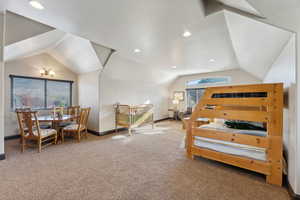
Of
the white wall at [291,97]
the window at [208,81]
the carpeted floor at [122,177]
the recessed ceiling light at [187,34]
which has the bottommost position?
the carpeted floor at [122,177]

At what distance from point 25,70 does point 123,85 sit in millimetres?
3277

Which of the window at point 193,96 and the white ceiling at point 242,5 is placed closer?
the white ceiling at point 242,5

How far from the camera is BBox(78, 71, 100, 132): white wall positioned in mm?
4614

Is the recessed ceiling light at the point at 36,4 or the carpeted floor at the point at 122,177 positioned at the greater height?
the recessed ceiling light at the point at 36,4

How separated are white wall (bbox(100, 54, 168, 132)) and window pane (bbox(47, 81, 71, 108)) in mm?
1706

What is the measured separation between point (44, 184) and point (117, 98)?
3528 mm

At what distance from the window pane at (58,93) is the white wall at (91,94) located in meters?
0.43

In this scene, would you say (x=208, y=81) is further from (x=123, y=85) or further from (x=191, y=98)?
(x=123, y=85)

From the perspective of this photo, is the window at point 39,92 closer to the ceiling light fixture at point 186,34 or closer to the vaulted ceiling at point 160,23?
the vaulted ceiling at point 160,23

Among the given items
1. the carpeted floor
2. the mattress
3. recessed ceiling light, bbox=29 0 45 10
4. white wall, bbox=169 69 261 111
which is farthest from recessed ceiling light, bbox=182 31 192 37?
white wall, bbox=169 69 261 111

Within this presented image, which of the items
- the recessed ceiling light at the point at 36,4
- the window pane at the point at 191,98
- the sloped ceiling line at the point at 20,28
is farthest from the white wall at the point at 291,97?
the window pane at the point at 191,98

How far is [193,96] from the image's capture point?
24.4 feet

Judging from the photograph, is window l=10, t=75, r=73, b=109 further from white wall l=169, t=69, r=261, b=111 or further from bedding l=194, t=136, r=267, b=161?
white wall l=169, t=69, r=261, b=111

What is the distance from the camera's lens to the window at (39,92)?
4.12 metres
